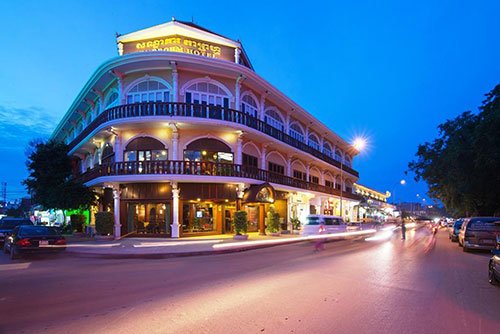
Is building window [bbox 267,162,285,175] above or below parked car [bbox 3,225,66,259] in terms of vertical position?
above

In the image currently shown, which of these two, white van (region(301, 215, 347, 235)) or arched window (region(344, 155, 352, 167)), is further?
arched window (region(344, 155, 352, 167))

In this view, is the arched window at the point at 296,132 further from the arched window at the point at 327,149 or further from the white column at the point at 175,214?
the white column at the point at 175,214

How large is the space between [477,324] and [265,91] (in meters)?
26.2

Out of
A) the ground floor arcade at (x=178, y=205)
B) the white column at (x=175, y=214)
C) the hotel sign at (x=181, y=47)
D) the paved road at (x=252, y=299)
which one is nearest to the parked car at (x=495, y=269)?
the paved road at (x=252, y=299)

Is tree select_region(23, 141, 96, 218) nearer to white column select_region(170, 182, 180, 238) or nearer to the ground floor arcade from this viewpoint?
the ground floor arcade

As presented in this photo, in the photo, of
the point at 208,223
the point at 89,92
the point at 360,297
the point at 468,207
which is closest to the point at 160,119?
the point at 208,223

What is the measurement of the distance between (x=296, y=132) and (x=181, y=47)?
17036 mm

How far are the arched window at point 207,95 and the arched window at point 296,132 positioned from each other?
12.1m

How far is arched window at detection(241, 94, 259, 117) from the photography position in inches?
1120

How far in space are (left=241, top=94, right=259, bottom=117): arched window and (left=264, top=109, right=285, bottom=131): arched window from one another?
2.15m

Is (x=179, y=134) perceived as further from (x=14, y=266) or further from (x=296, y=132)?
(x=296, y=132)

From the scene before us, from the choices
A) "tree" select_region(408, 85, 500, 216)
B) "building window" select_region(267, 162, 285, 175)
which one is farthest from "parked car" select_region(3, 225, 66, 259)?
"tree" select_region(408, 85, 500, 216)

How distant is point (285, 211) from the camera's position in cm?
3522

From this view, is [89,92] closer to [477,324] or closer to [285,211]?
[285,211]
